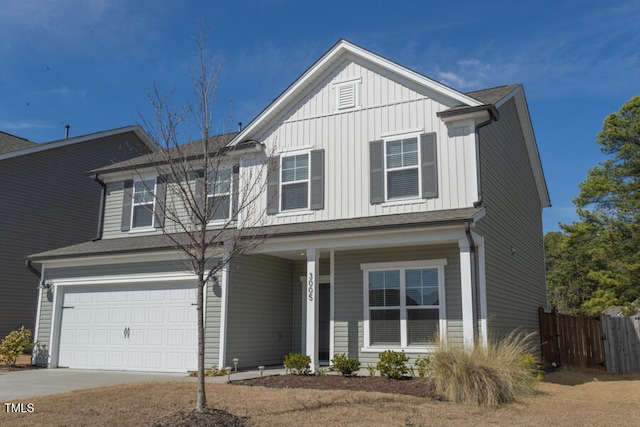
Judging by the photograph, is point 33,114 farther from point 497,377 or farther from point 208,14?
point 497,377

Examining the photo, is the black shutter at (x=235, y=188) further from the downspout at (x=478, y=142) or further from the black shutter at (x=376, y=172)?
the downspout at (x=478, y=142)

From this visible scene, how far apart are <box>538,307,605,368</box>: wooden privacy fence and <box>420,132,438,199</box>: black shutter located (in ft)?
22.1

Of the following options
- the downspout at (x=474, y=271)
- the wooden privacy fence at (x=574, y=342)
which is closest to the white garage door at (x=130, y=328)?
the downspout at (x=474, y=271)

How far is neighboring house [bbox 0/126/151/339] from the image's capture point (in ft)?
61.5

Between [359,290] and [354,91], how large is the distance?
16.5 ft

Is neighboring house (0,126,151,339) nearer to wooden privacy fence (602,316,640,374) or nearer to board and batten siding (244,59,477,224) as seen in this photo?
board and batten siding (244,59,477,224)

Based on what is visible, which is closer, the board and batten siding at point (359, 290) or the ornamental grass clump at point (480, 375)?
the ornamental grass clump at point (480, 375)

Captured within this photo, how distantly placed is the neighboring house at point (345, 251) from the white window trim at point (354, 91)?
0.10 ft

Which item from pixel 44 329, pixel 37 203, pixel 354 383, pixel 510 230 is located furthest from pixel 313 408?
pixel 37 203

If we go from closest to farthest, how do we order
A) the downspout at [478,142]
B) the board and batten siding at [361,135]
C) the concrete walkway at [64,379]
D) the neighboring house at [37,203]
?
the concrete walkway at [64,379], the downspout at [478,142], the board and batten siding at [361,135], the neighboring house at [37,203]

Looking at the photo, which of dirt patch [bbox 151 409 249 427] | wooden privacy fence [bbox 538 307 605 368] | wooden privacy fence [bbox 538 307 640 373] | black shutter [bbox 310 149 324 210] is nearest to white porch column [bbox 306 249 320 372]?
black shutter [bbox 310 149 324 210]

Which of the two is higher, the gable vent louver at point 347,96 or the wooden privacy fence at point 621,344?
the gable vent louver at point 347,96

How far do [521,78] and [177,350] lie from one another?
39.9 ft

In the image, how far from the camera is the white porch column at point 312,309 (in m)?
11.9
